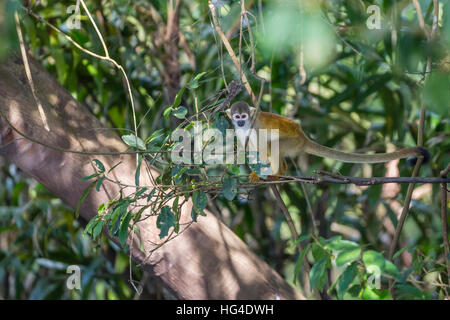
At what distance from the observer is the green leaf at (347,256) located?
3.78 feet

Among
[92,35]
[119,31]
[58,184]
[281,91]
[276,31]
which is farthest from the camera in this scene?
[281,91]

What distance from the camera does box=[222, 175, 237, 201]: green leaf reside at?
1315 millimetres

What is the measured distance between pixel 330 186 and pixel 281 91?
0.75m

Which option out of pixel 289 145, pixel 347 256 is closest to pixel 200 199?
Answer: pixel 347 256

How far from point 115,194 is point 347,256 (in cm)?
118

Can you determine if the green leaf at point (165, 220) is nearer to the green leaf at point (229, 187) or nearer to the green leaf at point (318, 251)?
the green leaf at point (229, 187)

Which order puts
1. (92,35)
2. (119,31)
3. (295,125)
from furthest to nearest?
1. (119,31)
2. (92,35)
3. (295,125)

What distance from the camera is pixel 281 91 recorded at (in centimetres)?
341

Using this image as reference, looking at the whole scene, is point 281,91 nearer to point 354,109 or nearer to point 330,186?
point 354,109

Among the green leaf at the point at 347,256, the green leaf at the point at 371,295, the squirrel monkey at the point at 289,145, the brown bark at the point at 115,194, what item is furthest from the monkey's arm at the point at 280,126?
the green leaf at the point at 347,256

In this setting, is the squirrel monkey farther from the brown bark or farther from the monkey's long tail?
the brown bark

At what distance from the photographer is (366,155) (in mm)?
2178

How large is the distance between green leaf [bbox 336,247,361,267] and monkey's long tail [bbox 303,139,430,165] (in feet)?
3.14
